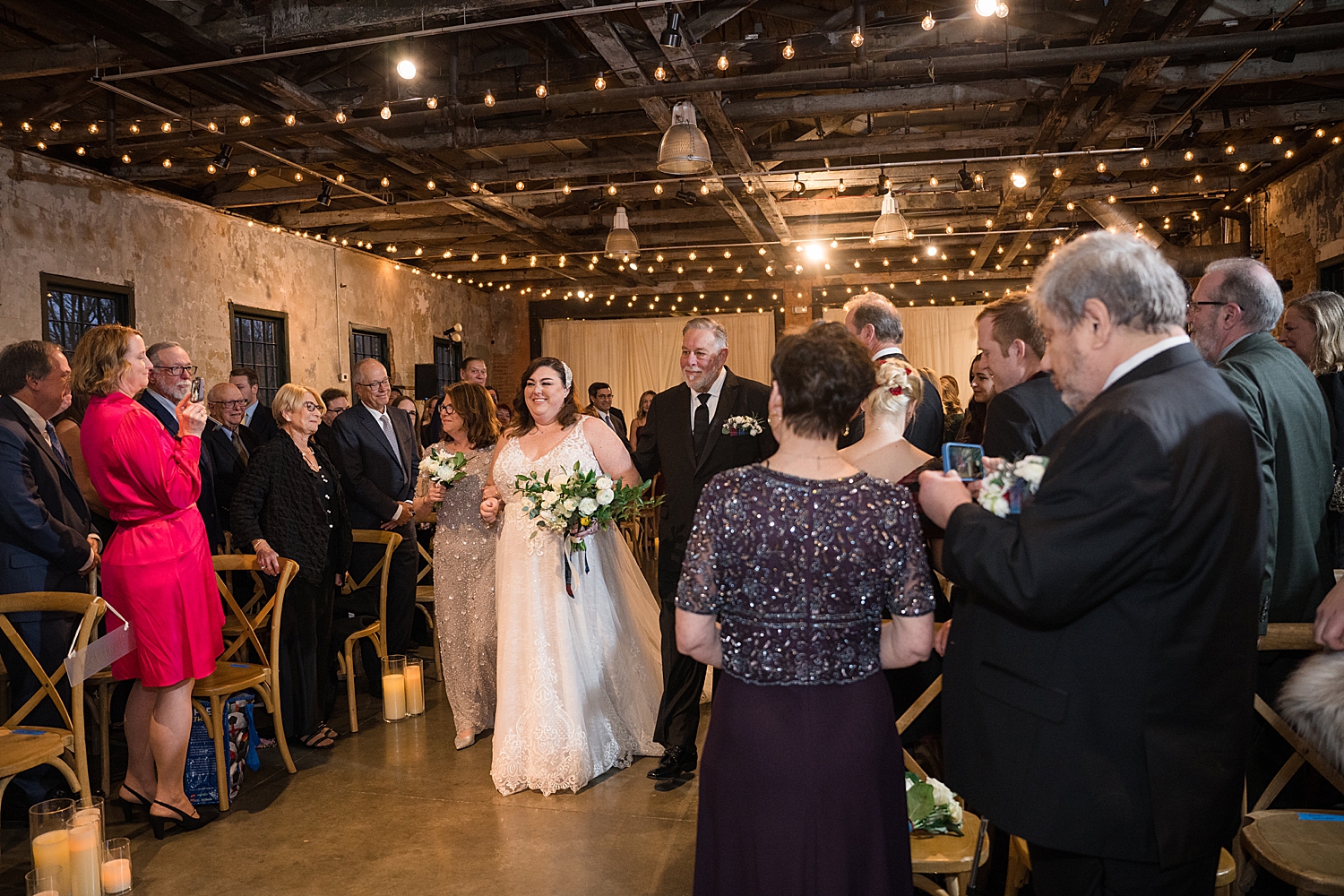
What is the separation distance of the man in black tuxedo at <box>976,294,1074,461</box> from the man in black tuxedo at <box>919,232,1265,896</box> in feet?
2.08

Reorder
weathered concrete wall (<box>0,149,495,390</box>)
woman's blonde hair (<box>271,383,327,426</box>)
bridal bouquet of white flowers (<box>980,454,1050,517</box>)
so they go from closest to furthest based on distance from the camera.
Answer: bridal bouquet of white flowers (<box>980,454,1050,517</box>), woman's blonde hair (<box>271,383,327,426</box>), weathered concrete wall (<box>0,149,495,390</box>)

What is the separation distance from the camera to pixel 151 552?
12.3 feet

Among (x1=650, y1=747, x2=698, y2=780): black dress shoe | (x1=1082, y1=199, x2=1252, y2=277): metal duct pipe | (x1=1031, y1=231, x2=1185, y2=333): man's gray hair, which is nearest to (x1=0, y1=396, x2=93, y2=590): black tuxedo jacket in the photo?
(x1=650, y1=747, x2=698, y2=780): black dress shoe

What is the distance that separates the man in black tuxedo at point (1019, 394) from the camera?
2611 mm

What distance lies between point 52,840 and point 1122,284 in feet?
10.8

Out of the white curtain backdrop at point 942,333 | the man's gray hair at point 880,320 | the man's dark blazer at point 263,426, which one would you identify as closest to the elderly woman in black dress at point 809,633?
the man's gray hair at point 880,320

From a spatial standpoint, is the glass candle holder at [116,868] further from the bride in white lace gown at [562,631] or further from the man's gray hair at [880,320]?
the man's gray hair at [880,320]

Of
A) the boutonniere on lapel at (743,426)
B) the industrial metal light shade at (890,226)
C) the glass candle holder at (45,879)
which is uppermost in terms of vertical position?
the industrial metal light shade at (890,226)

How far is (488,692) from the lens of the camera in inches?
199

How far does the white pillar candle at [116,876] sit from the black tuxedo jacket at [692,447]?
2288 millimetres

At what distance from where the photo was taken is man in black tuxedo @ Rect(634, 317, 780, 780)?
165 inches

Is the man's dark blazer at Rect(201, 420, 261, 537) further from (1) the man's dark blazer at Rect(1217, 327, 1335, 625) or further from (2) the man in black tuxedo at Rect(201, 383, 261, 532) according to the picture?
(1) the man's dark blazer at Rect(1217, 327, 1335, 625)

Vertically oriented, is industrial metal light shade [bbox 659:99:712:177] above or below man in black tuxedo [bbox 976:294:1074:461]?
above

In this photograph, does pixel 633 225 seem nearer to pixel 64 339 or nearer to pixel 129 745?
pixel 64 339
